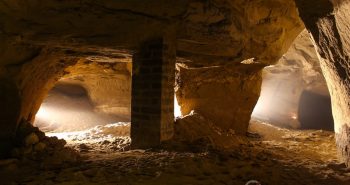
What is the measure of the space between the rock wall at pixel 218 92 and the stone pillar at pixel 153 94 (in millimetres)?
2981

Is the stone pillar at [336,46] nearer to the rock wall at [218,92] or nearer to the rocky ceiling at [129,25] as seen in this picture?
the rocky ceiling at [129,25]

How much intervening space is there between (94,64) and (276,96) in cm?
1014

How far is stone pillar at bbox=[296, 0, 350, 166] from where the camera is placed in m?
3.02

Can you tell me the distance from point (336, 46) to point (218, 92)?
4728mm

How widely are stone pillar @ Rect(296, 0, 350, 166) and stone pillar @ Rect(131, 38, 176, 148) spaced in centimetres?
213

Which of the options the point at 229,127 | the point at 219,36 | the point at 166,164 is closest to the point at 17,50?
the point at 166,164

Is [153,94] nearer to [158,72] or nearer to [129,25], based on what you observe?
[158,72]

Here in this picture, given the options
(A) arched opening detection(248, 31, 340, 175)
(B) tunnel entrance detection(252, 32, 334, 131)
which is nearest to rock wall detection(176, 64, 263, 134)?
(A) arched opening detection(248, 31, 340, 175)

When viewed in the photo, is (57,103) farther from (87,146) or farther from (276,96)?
(276,96)

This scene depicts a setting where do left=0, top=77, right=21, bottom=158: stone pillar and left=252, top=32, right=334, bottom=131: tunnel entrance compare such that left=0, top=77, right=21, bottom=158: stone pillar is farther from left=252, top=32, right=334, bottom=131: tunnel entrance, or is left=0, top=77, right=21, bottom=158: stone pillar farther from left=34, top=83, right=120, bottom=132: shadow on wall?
left=252, top=32, right=334, bottom=131: tunnel entrance

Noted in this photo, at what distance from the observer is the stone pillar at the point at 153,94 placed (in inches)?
183

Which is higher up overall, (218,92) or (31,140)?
(218,92)

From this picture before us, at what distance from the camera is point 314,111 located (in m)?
13.1

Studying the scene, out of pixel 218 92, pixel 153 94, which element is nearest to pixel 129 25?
pixel 153 94
